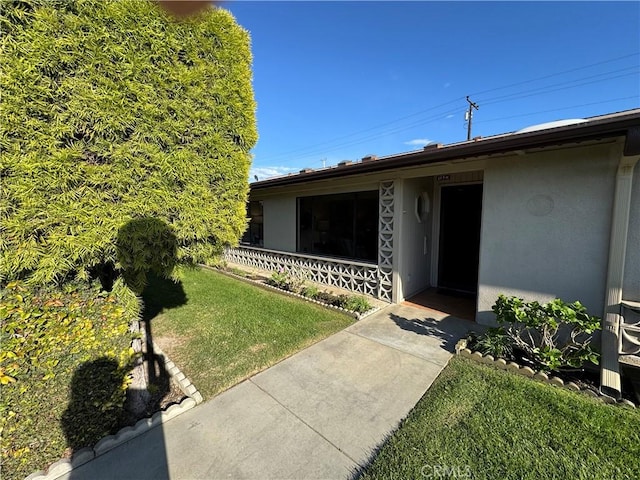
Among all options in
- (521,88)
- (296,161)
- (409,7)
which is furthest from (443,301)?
(296,161)

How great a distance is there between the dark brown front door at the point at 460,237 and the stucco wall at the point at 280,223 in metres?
4.52

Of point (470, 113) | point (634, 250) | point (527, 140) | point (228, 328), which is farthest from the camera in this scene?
point (470, 113)

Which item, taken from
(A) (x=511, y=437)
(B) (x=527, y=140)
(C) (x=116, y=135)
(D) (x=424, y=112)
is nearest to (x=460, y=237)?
(B) (x=527, y=140)

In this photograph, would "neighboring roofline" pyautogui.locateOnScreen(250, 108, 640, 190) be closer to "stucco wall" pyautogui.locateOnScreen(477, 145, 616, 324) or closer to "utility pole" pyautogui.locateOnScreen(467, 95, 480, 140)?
"stucco wall" pyautogui.locateOnScreen(477, 145, 616, 324)

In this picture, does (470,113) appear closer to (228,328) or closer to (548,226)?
(548,226)

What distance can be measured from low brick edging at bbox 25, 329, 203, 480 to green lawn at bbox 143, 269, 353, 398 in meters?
0.15

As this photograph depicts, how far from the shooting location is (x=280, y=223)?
9164 millimetres

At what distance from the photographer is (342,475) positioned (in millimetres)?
2139

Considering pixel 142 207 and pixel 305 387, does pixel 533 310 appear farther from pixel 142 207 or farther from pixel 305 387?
pixel 142 207

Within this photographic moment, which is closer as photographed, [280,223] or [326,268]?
[326,268]

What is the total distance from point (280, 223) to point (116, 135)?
21.0 ft

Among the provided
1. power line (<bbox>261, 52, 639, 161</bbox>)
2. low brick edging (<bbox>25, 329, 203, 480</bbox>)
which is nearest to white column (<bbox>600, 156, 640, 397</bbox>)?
low brick edging (<bbox>25, 329, 203, 480</bbox>)

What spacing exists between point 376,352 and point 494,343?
1692mm

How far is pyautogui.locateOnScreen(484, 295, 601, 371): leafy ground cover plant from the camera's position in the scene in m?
3.18
